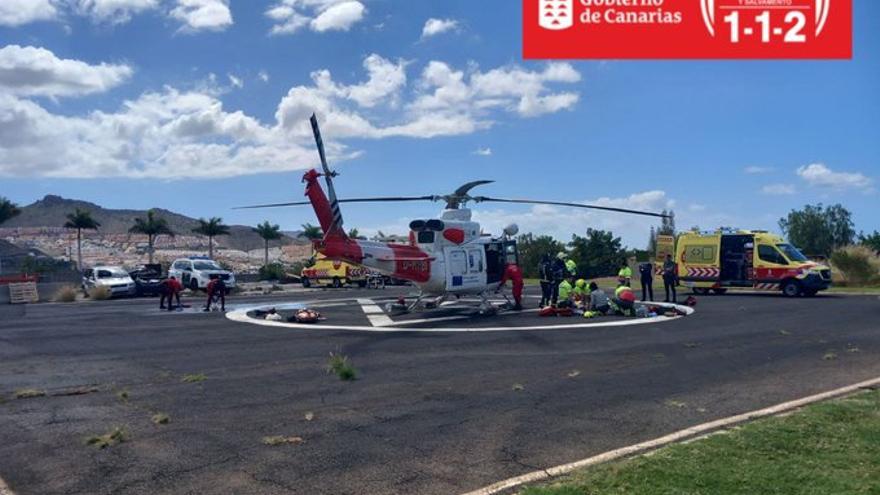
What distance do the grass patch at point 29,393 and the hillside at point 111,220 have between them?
11916 centimetres

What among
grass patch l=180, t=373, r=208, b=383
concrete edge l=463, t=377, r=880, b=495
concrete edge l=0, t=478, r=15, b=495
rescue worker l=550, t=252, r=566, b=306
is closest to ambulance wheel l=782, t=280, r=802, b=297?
rescue worker l=550, t=252, r=566, b=306

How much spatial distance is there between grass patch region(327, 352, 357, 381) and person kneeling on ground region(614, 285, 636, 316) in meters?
9.98

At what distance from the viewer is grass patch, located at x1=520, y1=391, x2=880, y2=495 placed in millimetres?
5016

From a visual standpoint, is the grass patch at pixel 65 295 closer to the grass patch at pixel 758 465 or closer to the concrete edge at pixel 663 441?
the concrete edge at pixel 663 441

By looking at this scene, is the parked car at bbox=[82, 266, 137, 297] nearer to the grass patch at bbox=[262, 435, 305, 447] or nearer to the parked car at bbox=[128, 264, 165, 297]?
the parked car at bbox=[128, 264, 165, 297]

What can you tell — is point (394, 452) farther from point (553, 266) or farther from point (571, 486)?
point (553, 266)

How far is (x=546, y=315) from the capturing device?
19.8 meters

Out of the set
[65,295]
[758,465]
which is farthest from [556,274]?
[65,295]

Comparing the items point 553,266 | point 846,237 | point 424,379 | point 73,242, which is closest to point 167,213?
point 73,242

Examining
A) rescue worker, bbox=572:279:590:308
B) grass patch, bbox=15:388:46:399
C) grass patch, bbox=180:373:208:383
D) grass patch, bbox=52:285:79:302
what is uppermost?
rescue worker, bbox=572:279:590:308

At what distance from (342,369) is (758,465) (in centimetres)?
603

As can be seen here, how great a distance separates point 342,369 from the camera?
404 inches

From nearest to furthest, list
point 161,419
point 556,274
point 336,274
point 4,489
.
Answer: point 4,489 → point 161,419 → point 556,274 → point 336,274

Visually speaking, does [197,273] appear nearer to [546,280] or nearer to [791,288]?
[546,280]
